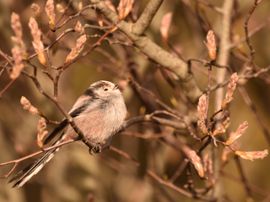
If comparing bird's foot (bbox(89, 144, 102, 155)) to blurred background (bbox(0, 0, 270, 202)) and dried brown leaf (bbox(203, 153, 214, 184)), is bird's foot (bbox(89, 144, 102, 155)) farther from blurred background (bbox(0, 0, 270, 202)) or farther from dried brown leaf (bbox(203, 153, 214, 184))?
blurred background (bbox(0, 0, 270, 202))

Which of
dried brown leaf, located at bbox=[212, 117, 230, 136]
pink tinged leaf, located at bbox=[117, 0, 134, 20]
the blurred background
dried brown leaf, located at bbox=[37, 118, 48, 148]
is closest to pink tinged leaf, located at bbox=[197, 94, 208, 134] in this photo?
dried brown leaf, located at bbox=[212, 117, 230, 136]

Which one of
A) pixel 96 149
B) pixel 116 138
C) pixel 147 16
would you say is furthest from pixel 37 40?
pixel 116 138

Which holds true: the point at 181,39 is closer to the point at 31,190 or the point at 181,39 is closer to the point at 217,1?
the point at 217,1

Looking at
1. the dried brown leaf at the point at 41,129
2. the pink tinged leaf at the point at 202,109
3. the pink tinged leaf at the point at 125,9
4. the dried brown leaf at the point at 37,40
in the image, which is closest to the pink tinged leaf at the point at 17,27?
the dried brown leaf at the point at 37,40

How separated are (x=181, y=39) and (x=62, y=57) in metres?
1.86

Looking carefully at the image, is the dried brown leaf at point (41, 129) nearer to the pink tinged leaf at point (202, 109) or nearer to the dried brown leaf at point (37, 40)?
the dried brown leaf at point (37, 40)

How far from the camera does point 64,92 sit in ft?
26.1

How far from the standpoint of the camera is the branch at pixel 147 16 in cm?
494

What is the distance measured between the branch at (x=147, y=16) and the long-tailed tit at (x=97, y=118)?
76cm

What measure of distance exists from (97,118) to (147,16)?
3.54 feet

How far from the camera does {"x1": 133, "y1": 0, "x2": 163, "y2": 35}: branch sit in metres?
4.94

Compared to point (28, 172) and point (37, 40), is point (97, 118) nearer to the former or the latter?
point (28, 172)

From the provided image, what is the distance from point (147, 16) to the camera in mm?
4980

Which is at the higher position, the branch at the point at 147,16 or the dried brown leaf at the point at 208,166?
the branch at the point at 147,16
